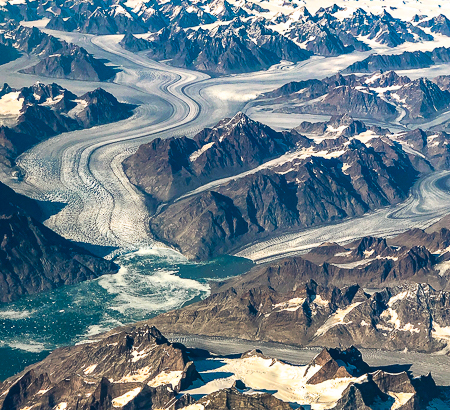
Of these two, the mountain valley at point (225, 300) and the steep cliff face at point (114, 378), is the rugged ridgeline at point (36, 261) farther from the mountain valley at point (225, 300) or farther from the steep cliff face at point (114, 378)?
the steep cliff face at point (114, 378)

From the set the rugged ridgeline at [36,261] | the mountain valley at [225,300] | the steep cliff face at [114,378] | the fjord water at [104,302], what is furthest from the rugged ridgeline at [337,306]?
the rugged ridgeline at [36,261]

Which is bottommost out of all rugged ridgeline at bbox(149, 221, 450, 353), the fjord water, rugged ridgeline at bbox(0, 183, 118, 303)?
rugged ridgeline at bbox(149, 221, 450, 353)

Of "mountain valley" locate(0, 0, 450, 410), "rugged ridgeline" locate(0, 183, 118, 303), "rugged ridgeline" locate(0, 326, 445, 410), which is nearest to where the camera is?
"rugged ridgeline" locate(0, 326, 445, 410)

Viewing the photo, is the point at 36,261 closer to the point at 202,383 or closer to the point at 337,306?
the point at 337,306

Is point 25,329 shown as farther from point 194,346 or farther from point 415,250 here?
point 415,250

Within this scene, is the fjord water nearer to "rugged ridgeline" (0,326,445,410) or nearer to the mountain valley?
the mountain valley

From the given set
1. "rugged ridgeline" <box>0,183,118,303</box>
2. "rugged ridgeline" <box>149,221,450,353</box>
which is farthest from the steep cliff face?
"rugged ridgeline" <box>0,183,118,303</box>

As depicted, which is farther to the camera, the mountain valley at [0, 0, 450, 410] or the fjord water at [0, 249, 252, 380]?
the fjord water at [0, 249, 252, 380]
